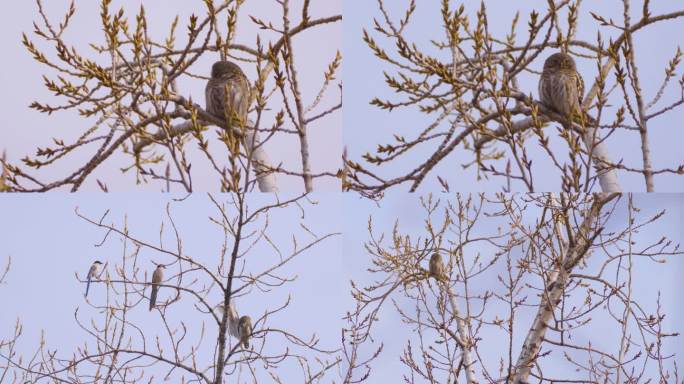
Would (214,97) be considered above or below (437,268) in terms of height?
above

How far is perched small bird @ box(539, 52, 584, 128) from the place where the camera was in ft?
7.23

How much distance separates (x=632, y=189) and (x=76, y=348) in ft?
6.26

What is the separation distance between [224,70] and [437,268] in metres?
1.02

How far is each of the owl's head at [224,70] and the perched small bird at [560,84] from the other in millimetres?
1000

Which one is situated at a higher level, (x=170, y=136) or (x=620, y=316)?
(x=620, y=316)

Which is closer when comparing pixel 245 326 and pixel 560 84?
pixel 560 84

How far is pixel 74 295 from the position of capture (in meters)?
2.49

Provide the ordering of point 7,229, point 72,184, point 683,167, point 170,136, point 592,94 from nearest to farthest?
point 170,136 → point 683,167 → point 72,184 → point 592,94 → point 7,229

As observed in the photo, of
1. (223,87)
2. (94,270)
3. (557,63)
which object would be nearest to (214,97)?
(223,87)

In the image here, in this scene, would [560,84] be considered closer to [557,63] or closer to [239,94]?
[557,63]

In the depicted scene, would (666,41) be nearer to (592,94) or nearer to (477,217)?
(592,94)

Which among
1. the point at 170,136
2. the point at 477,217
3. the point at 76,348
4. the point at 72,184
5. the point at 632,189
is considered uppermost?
the point at 477,217

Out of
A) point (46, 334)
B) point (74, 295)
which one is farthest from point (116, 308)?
point (46, 334)

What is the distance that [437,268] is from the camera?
8.63ft
